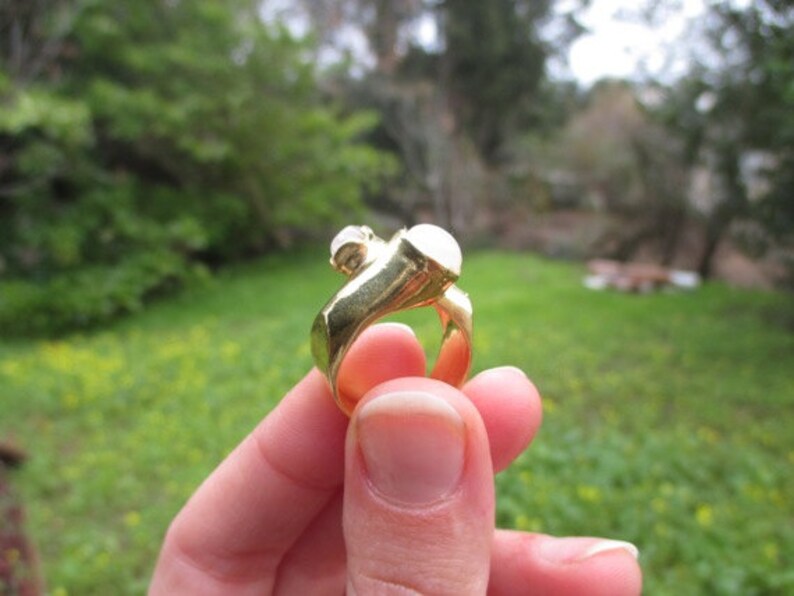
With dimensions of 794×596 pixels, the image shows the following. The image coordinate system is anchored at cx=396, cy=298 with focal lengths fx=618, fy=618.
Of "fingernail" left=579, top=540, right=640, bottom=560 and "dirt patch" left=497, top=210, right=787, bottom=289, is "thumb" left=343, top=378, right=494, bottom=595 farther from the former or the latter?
"dirt patch" left=497, top=210, right=787, bottom=289

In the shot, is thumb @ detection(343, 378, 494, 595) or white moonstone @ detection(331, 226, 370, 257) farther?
white moonstone @ detection(331, 226, 370, 257)

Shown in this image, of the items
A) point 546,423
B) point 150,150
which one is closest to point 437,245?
point 546,423

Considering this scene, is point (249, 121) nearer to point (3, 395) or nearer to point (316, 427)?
point (3, 395)

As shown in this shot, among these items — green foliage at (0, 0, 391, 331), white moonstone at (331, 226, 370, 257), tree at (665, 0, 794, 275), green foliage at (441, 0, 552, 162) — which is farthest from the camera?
green foliage at (441, 0, 552, 162)

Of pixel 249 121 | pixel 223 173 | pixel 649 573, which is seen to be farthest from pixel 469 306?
pixel 223 173

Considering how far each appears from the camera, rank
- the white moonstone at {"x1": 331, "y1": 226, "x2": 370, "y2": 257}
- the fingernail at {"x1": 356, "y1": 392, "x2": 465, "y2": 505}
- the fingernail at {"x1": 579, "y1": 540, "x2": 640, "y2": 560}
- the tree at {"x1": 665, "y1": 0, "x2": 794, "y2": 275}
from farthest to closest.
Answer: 1. the tree at {"x1": 665, "y1": 0, "x2": 794, "y2": 275}
2. the fingernail at {"x1": 579, "y1": 540, "x2": 640, "y2": 560}
3. the white moonstone at {"x1": 331, "y1": 226, "x2": 370, "y2": 257}
4. the fingernail at {"x1": 356, "y1": 392, "x2": 465, "y2": 505}

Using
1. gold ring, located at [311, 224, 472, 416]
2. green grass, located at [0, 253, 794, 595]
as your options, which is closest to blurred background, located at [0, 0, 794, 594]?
green grass, located at [0, 253, 794, 595]
